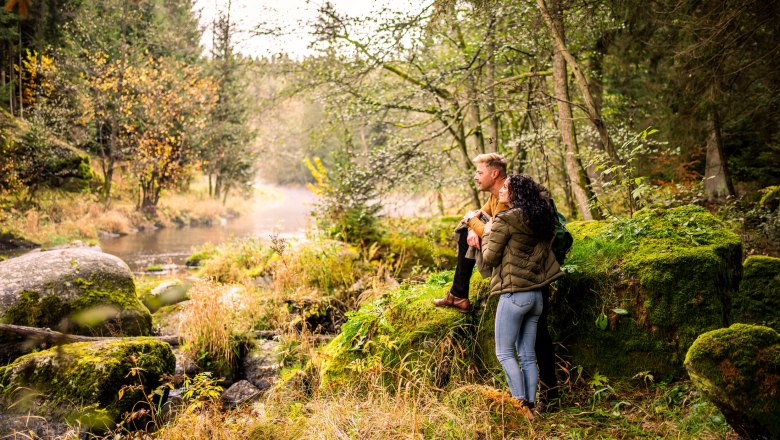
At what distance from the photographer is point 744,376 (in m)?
2.50

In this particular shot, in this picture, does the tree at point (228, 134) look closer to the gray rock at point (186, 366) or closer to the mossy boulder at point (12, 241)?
the mossy boulder at point (12, 241)

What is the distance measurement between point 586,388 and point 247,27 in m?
7.79

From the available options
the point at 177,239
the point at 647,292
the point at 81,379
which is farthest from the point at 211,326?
the point at 177,239

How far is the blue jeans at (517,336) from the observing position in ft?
11.5

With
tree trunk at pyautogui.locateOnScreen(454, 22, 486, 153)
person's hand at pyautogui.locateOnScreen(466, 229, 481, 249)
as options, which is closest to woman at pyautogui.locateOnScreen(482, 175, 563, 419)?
person's hand at pyautogui.locateOnScreen(466, 229, 481, 249)

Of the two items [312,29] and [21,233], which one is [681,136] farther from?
[21,233]

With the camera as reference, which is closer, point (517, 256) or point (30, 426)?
point (517, 256)

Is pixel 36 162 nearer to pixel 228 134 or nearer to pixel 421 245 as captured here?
pixel 228 134

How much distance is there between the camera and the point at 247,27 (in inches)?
340

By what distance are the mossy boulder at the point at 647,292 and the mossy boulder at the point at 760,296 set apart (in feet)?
0.57

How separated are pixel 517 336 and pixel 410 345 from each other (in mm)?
1081

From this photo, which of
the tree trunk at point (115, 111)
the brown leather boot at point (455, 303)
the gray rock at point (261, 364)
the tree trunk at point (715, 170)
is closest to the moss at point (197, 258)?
the gray rock at point (261, 364)

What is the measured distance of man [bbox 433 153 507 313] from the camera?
3.99 meters

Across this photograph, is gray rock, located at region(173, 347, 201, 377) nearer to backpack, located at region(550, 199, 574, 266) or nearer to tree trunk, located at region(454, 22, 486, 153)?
backpack, located at region(550, 199, 574, 266)
